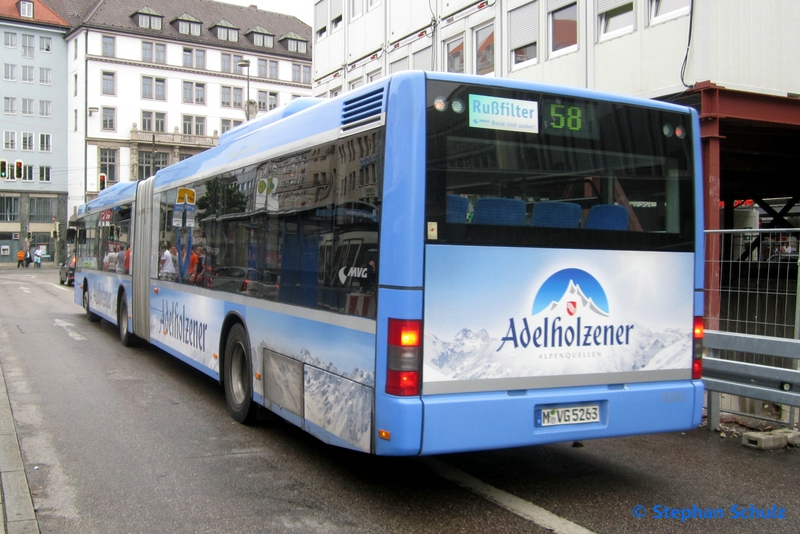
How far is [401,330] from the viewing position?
15.4 ft

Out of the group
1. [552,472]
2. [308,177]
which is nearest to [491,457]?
[552,472]

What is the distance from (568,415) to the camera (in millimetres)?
5184

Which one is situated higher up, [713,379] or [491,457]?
[713,379]

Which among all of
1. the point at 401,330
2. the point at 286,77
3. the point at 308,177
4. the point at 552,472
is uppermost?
the point at 286,77

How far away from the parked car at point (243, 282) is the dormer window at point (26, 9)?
79.3 metres

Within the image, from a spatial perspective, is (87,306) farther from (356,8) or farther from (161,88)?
(161,88)

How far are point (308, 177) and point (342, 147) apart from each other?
659 millimetres

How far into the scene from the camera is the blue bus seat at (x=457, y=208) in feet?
15.9

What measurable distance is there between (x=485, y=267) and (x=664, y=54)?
11300 mm

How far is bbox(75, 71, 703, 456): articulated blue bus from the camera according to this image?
477 centimetres

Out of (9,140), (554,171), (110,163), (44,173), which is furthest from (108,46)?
(554,171)

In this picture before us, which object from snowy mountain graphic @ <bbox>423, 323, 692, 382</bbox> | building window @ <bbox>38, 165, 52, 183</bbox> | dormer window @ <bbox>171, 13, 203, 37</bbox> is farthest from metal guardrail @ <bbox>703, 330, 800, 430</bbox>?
dormer window @ <bbox>171, 13, 203, 37</bbox>

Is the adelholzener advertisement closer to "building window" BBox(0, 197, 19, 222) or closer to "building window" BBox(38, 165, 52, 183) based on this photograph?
"building window" BBox(0, 197, 19, 222)

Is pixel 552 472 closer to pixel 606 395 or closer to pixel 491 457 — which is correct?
pixel 491 457
